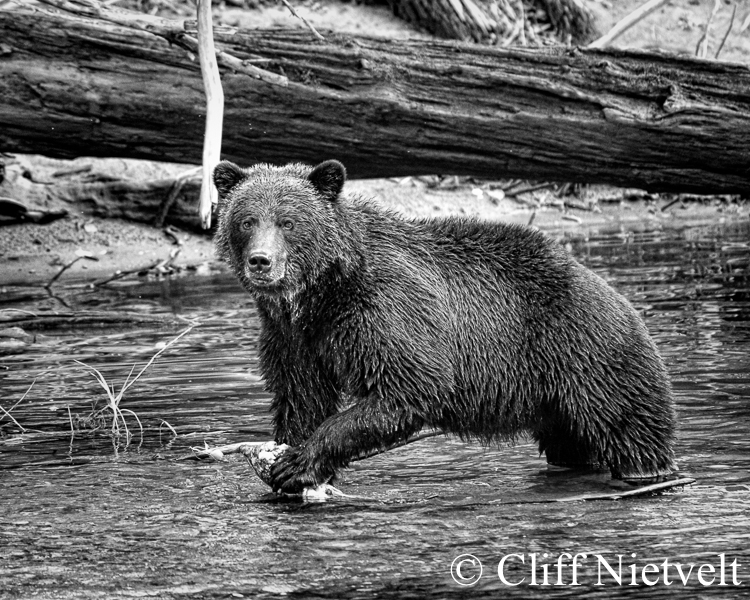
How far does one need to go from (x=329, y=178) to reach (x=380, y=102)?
4.58 m

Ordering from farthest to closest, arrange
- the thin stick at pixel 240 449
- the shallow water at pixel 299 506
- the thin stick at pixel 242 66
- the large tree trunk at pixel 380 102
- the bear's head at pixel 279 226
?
the large tree trunk at pixel 380 102 → the thin stick at pixel 242 66 → the thin stick at pixel 240 449 → the bear's head at pixel 279 226 → the shallow water at pixel 299 506

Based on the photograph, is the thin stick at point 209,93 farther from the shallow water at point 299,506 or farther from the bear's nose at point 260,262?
the bear's nose at point 260,262

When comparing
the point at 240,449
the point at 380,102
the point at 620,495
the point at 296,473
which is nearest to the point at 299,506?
the point at 296,473

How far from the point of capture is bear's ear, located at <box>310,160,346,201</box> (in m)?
5.94

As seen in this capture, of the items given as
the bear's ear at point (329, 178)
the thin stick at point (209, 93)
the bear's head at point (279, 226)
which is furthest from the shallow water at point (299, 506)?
the thin stick at point (209, 93)

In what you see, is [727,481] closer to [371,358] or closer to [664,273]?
[371,358]

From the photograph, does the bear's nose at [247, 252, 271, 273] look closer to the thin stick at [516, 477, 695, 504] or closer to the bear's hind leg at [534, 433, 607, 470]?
the thin stick at [516, 477, 695, 504]

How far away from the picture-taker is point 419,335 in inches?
231

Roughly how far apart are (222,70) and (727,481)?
245 inches

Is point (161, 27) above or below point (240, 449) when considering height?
above

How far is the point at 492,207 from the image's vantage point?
17.8 metres

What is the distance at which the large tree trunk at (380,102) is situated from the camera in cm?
1030

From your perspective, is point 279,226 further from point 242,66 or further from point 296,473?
point 242,66

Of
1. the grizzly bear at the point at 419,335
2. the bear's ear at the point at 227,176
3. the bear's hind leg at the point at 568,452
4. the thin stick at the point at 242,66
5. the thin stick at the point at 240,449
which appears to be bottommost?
the thin stick at the point at 240,449
